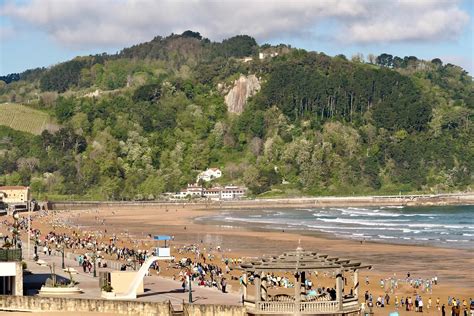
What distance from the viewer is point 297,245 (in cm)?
8012

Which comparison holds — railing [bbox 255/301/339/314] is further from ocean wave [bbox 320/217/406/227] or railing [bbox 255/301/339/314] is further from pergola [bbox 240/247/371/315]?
ocean wave [bbox 320/217/406/227]

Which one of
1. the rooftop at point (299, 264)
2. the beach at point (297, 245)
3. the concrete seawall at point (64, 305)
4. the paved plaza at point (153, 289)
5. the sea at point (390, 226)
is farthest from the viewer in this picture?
the sea at point (390, 226)

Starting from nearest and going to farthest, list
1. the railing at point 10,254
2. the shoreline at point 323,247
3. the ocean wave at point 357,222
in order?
the railing at point 10,254
the shoreline at point 323,247
the ocean wave at point 357,222

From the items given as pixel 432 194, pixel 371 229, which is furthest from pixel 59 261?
pixel 432 194

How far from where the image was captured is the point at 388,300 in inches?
1903

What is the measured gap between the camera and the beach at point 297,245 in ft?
185

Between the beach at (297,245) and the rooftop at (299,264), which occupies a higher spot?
the rooftop at (299,264)

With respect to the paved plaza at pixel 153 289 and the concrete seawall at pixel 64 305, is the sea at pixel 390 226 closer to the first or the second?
the paved plaza at pixel 153 289

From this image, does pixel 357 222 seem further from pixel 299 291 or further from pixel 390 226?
pixel 299 291

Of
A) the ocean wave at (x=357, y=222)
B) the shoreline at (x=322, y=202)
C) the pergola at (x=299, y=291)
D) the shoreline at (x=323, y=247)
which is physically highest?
the shoreline at (x=322, y=202)

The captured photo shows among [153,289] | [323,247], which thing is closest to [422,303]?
[153,289]

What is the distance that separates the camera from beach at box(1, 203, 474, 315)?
185 feet

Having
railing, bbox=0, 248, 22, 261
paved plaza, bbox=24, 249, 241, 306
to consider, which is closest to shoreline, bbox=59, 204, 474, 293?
paved plaza, bbox=24, 249, 241, 306

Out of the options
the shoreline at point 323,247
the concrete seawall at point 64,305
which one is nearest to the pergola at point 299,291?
the concrete seawall at point 64,305
